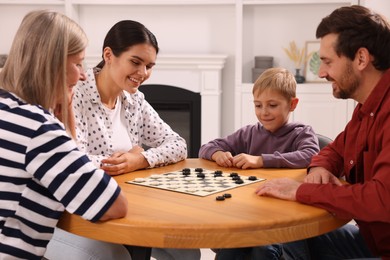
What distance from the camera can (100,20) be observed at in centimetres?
546

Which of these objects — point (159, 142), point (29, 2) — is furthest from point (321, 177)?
point (29, 2)

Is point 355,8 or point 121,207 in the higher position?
point 355,8

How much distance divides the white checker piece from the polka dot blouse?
0.57ft

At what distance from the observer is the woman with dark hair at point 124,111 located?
2.32 metres

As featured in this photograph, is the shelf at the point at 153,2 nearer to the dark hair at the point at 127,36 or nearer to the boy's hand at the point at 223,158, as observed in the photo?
the dark hair at the point at 127,36

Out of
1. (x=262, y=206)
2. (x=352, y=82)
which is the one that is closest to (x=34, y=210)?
(x=262, y=206)

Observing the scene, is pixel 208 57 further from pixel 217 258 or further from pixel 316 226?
pixel 316 226

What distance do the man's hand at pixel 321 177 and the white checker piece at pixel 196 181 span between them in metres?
0.18

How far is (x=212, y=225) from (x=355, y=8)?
0.94 meters

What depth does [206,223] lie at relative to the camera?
4.91ft

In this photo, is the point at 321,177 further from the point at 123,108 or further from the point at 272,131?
the point at 123,108

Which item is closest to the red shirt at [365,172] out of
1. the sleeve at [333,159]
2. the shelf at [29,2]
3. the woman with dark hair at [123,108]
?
the sleeve at [333,159]

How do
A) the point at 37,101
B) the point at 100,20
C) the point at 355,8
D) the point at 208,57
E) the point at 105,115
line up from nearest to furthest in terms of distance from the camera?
the point at 37,101, the point at 355,8, the point at 105,115, the point at 208,57, the point at 100,20

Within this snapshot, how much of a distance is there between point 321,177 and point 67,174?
2.96 ft
